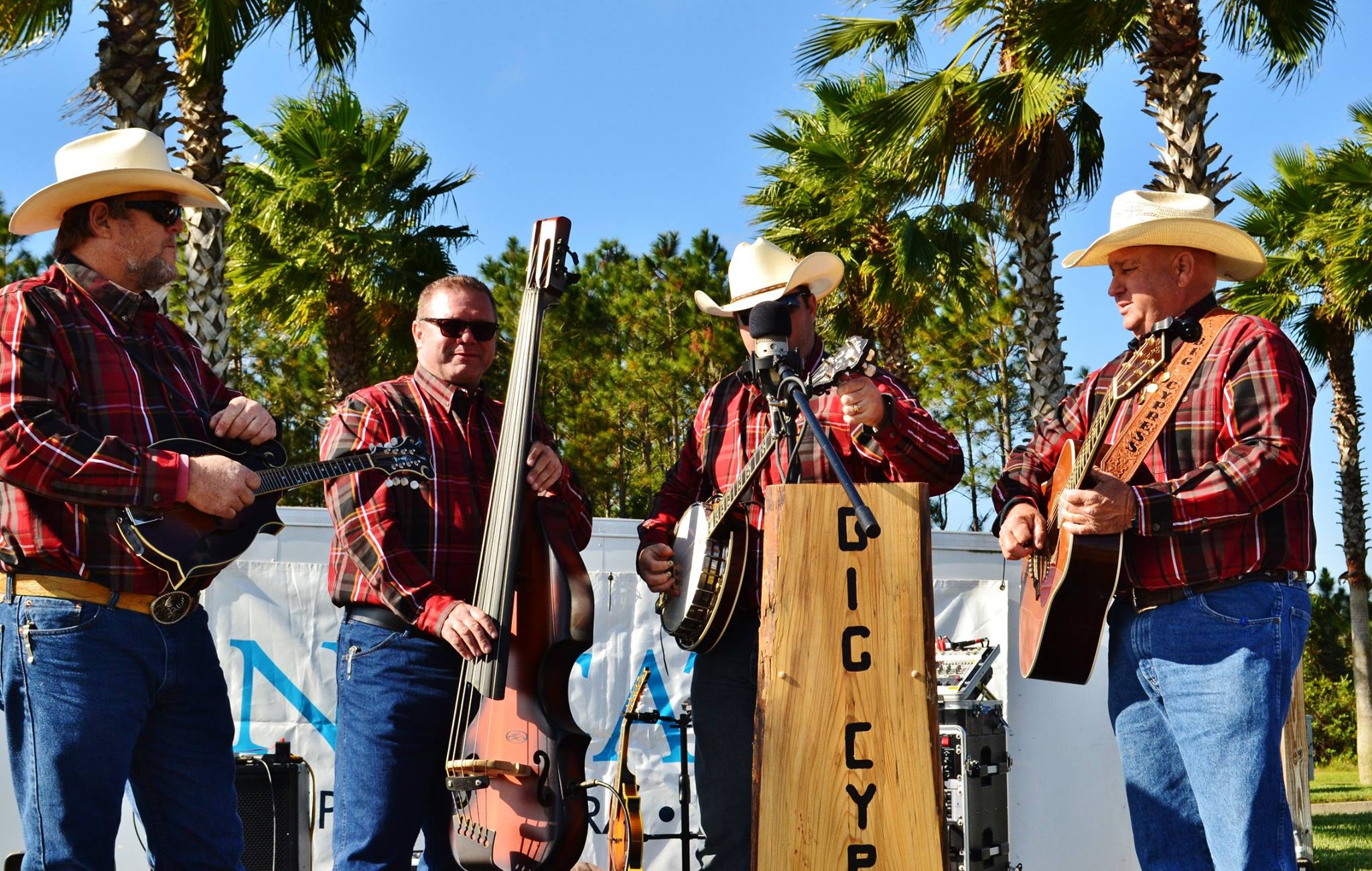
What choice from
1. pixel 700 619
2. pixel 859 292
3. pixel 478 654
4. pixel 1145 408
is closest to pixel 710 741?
pixel 700 619

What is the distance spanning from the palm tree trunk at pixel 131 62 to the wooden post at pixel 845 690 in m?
7.68

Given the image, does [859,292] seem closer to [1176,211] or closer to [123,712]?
[1176,211]

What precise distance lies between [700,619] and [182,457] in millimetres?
1522

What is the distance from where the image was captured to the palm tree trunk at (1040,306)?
43.2 ft

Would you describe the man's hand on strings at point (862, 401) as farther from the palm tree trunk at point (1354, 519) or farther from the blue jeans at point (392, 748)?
the palm tree trunk at point (1354, 519)

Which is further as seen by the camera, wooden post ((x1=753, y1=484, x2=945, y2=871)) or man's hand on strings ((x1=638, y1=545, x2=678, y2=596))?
man's hand on strings ((x1=638, y1=545, x2=678, y2=596))

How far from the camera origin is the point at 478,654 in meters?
3.41

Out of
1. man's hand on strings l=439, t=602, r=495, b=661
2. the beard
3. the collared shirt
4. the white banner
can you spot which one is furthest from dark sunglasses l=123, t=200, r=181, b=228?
the white banner

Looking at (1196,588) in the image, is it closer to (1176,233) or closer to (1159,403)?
(1159,403)

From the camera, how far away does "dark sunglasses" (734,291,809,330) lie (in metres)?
3.85

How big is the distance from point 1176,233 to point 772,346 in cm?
122

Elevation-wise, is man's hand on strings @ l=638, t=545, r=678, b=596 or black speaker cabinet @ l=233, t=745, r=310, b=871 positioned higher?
man's hand on strings @ l=638, t=545, r=678, b=596

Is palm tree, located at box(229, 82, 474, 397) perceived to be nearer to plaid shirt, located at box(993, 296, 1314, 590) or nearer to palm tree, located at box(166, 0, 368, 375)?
palm tree, located at box(166, 0, 368, 375)

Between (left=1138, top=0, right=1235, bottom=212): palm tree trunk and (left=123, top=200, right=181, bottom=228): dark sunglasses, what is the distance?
26.3 ft
